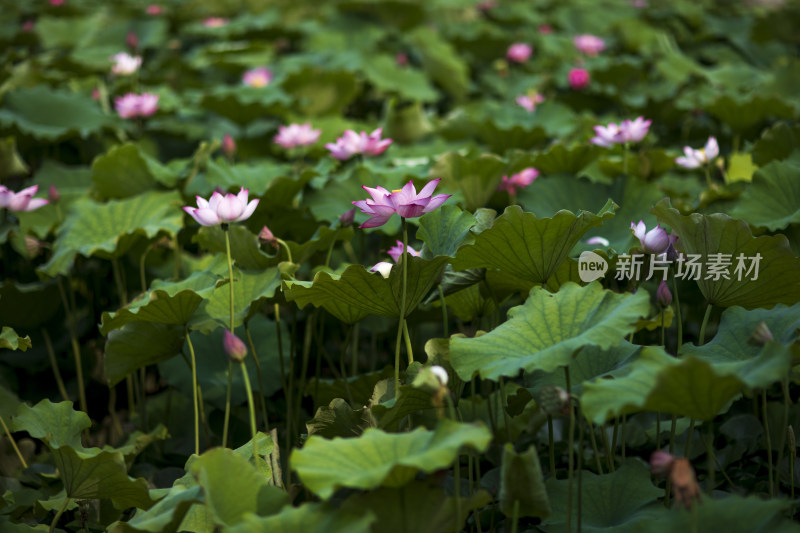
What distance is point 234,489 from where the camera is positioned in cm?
107

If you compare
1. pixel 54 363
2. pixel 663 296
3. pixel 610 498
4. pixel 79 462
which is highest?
pixel 663 296

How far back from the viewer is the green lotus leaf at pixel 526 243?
1281 millimetres

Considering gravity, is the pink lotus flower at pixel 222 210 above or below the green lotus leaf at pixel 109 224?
above

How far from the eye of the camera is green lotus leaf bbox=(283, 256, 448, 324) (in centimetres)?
127

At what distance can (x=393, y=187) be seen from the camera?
2027 millimetres

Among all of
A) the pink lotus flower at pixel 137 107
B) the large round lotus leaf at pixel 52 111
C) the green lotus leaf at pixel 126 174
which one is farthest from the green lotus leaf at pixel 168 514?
the large round lotus leaf at pixel 52 111

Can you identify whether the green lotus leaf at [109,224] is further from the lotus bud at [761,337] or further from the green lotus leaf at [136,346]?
the lotus bud at [761,337]

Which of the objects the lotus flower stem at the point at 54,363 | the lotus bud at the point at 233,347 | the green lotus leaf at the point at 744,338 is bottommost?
the lotus flower stem at the point at 54,363

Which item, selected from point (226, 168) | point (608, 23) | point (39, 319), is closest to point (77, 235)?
point (39, 319)

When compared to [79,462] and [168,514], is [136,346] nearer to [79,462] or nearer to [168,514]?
[79,462]

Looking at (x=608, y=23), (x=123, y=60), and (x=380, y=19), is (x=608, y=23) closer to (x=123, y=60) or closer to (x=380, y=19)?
(x=380, y=19)

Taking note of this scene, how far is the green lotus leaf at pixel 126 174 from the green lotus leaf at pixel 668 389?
59.8 inches

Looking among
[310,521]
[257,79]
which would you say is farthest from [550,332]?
[257,79]

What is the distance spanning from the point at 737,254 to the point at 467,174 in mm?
768
